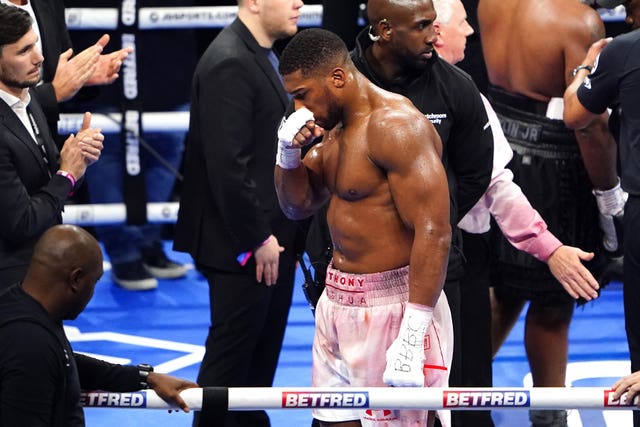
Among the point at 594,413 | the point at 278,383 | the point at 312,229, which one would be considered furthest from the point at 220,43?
the point at 594,413

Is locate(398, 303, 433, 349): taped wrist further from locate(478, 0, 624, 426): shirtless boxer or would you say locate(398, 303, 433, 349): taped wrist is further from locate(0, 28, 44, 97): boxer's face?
locate(478, 0, 624, 426): shirtless boxer

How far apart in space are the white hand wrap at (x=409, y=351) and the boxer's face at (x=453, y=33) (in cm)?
141

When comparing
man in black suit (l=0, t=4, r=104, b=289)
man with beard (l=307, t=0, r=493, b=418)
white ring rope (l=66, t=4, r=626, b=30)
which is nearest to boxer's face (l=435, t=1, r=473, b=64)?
man with beard (l=307, t=0, r=493, b=418)

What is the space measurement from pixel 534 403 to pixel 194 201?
192 centimetres

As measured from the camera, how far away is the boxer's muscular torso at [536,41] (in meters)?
5.18

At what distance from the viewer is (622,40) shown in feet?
14.6

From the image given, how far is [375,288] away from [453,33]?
4.32 ft

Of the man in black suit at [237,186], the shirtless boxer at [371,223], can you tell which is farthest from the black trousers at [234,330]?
the shirtless boxer at [371,223]

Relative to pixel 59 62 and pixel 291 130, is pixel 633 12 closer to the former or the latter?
pixel 291 130

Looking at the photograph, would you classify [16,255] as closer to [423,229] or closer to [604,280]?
[423,229]

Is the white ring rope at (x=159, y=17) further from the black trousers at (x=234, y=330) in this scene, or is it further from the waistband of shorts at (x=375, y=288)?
the waistband of shorts at (x=375, y=288)

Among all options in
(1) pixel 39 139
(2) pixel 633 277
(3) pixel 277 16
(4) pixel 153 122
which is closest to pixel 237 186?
(3) pixel 277 16

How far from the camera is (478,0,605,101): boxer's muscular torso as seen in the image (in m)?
5.18

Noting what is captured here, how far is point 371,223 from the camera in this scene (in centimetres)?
383
